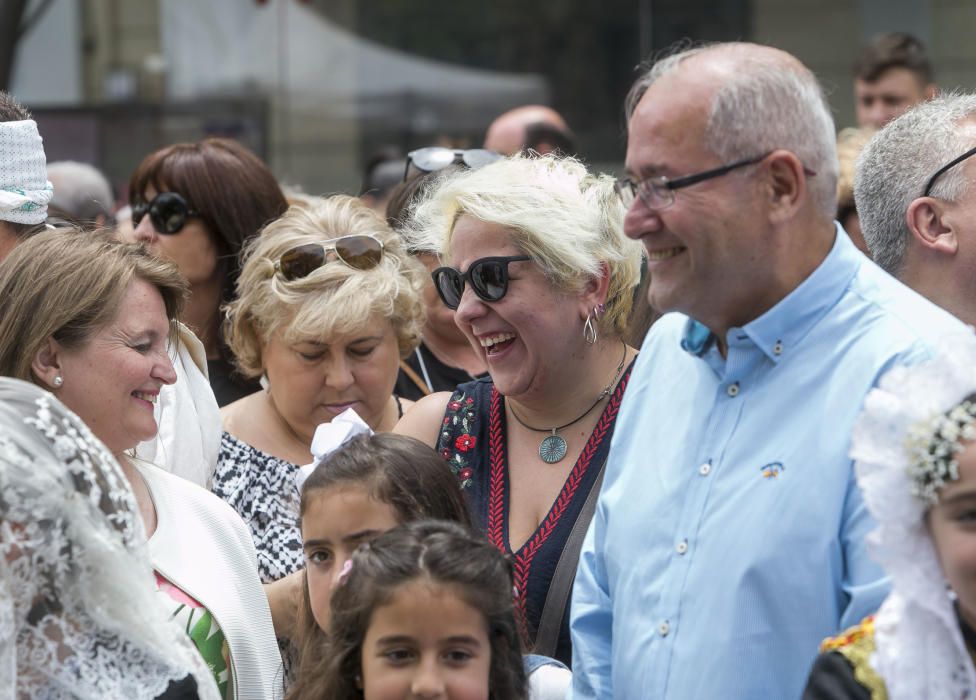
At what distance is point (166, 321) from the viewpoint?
12.1 feet

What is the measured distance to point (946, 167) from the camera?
3.58 m

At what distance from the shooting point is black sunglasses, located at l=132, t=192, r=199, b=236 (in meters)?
5.18

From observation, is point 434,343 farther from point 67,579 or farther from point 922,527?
point 922,527

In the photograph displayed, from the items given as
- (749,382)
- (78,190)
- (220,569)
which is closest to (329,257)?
(220,569)

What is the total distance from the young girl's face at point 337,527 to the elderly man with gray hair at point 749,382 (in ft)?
2.23

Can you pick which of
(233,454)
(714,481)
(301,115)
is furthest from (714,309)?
(301,115)

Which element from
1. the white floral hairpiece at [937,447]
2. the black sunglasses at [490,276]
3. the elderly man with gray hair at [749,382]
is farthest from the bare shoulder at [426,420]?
Answer: the white floral hairpiece at [937,447]

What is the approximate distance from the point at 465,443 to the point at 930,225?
129 centimetres

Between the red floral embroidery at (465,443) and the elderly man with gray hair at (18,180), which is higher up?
the elderly man with gray hair at (18,180)

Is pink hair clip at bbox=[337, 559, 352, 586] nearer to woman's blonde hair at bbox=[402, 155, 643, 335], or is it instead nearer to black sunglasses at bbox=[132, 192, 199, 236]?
woman's blonde hair at bbox=[402, 155, 643, 335]

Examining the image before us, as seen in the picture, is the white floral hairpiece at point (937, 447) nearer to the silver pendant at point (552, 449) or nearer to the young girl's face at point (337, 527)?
the young girl's face at point (337, 527)

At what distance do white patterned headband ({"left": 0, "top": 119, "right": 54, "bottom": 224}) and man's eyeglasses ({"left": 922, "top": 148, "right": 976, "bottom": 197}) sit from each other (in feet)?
8.29

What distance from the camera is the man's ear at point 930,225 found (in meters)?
3.55

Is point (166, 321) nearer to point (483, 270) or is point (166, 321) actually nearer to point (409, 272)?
point (483, 270)
